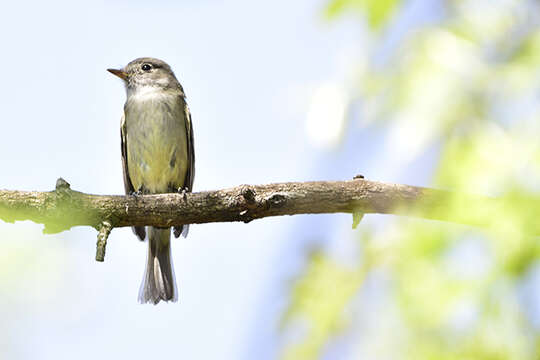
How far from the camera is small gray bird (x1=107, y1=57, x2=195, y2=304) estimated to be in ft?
22.2

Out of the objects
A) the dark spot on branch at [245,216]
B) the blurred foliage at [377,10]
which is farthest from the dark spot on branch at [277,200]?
the blurred foliage at [377,10]

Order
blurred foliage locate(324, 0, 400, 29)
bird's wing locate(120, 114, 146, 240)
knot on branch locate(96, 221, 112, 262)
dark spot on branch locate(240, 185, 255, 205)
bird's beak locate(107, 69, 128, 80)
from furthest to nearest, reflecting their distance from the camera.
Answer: bird's beak locate(107, 69, 128, 80) < bird's wing locate(120, 114, 146, 240) < dark spot on branch locate(240, 185, 255, 205) < knot on branch locate(96, 221, 112, 262) < blurred foliage locate(324, 0, 400, 29)

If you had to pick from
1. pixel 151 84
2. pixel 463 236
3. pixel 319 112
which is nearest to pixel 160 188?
pixel 151 84

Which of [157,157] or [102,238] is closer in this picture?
[102,238]

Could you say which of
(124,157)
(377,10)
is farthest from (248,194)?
(124,157)

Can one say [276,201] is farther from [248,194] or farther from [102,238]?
[102,238]

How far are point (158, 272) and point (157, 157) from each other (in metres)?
1.16

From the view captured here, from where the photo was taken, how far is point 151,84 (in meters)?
7.57

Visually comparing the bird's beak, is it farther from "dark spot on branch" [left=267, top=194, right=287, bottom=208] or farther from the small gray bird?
"dark spot on branch" [left=267, top=194, right=287, bottom=208]

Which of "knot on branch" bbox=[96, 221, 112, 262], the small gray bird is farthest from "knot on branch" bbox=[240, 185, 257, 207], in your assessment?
the small gray bird

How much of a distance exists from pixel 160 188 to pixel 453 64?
505cm

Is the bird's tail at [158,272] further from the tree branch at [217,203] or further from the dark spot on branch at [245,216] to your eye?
the dark spot on branch at [245,216]

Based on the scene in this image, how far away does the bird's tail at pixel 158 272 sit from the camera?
6629 millimetres

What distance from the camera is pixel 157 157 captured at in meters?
6.84
